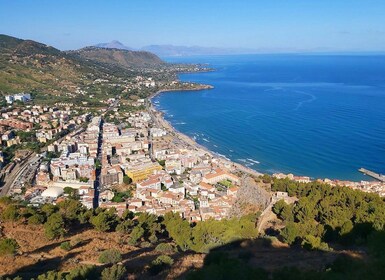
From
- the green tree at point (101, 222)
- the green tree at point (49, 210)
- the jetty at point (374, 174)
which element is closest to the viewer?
the green tree at point (101, 222)

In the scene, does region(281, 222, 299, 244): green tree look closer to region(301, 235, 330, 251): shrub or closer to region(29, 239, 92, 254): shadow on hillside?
region(301, 235, 330, 251): shrub

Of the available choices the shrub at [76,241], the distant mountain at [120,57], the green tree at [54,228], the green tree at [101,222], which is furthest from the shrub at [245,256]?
the distant mountain at [120,57]

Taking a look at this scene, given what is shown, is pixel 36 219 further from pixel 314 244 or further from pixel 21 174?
pixel 21 174

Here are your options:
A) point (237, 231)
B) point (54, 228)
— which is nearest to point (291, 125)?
point (237, 231)

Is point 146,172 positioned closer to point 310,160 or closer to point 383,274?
point 310,160

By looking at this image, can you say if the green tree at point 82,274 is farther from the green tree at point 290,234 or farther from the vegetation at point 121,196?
the vegetation at point 121,196

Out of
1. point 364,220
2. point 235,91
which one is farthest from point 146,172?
point 235,91
